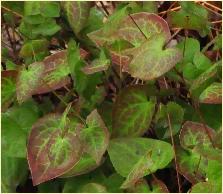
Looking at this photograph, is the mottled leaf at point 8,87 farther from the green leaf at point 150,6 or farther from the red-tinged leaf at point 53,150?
the green leaf at point 150,6

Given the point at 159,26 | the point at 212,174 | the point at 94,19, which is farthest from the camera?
the point at 94,19

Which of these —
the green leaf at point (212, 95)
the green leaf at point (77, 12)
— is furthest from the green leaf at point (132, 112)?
the green leaf at point (77, 12)

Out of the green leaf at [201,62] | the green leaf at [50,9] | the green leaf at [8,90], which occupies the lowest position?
the green leaf at [8,90]

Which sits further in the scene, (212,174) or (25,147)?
(25,147)

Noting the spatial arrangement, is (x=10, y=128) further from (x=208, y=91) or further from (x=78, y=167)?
(x=208, y=91)

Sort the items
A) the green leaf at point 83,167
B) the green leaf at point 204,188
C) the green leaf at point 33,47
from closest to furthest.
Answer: the green leaf at point 204,188 < the green leaf at point 83,167 < the green leaf at point 33,47

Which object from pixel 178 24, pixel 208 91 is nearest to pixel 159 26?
pixel 178 24
